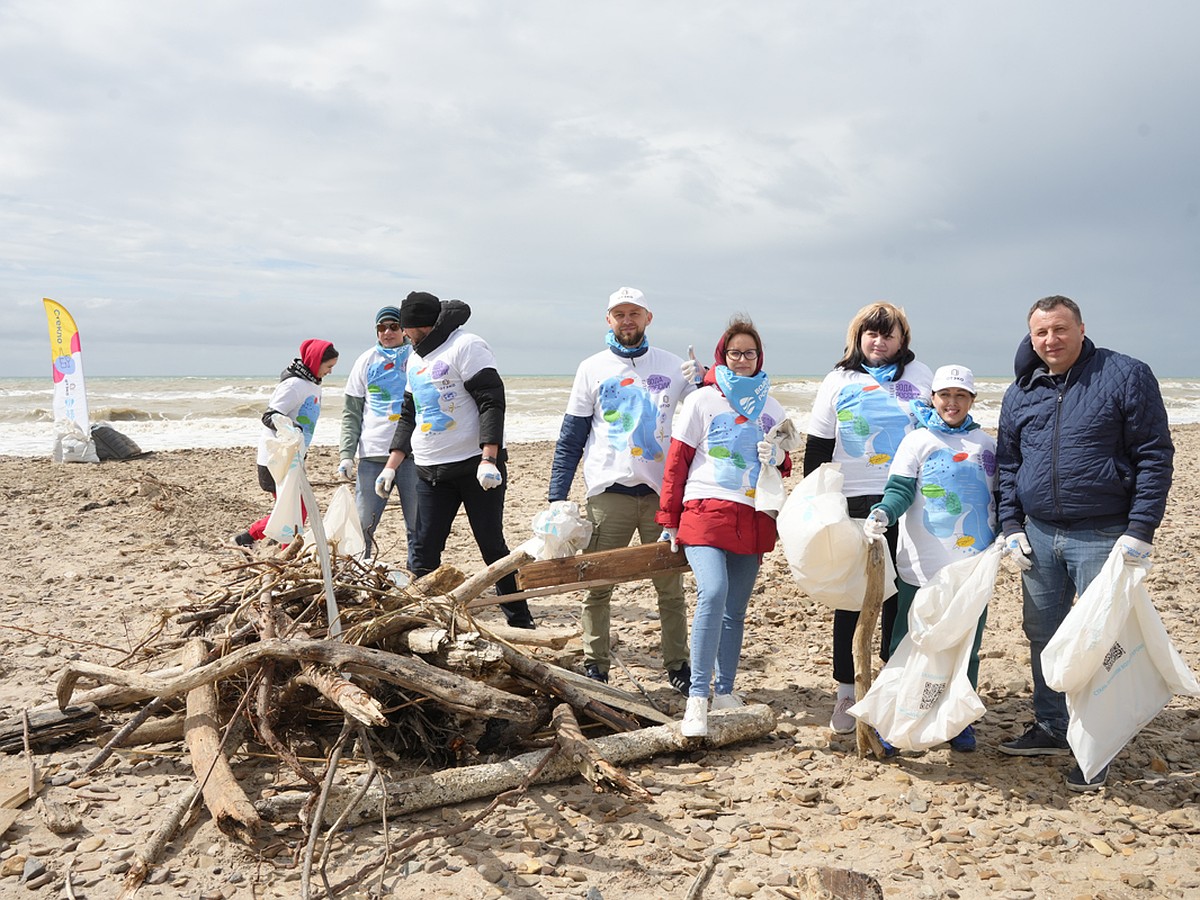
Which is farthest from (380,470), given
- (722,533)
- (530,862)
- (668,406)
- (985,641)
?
(985,641)

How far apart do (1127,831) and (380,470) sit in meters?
4.42

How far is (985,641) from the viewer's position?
195 inches

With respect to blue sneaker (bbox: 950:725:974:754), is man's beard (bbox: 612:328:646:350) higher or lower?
higher

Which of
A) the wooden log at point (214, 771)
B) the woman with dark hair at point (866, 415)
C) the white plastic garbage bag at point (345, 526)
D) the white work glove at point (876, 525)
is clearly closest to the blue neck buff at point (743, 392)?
the woman with dark hair at point (866, 415)

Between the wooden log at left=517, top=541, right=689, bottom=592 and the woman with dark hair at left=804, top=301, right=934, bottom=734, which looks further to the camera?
the wooden log at left=517, top=541, right=689, bottom=592

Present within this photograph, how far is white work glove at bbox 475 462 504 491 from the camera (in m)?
4.45

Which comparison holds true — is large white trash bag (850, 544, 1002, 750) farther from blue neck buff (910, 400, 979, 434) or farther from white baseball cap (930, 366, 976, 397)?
white baseball cap (930, 366, 976, 397)

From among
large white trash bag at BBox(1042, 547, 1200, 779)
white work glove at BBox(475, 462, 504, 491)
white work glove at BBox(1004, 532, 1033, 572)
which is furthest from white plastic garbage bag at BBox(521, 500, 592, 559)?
large white trash bag at BBox(1042, 547, 1200, 779)

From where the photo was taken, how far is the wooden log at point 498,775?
2818mm

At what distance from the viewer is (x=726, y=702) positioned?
3691mm

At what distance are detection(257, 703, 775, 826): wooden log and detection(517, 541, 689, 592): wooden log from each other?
68 cm

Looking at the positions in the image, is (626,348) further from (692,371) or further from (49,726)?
(49,726)

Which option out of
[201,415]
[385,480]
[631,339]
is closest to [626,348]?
[631,339]

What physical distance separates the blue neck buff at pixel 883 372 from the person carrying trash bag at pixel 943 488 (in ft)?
0.73
